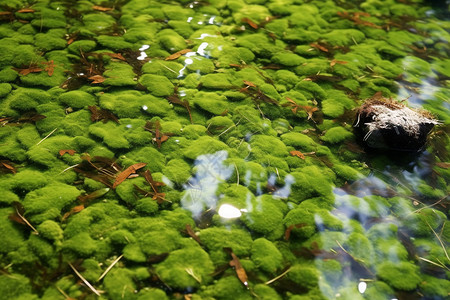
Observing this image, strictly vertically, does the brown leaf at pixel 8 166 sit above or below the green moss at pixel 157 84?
below

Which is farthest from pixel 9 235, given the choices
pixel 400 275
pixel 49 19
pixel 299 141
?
pixel 49 19

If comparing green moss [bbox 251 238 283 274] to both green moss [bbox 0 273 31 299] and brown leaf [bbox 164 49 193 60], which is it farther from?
brown leaf [bbox 164 49 193 60]

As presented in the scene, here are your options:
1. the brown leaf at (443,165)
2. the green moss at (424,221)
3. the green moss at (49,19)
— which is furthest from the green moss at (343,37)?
the green moss at (49,19)

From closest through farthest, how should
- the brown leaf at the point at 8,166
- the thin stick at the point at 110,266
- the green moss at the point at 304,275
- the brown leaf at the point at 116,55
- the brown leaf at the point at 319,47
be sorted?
the thin stick at the point at 110,266, the green moss at the point at 304,275, the brown leaf at the point at 8,166, the brown leaf at the point at 116,55, the brown leaf at the point at 319,47

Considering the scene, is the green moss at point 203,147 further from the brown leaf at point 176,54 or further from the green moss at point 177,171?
the brown leaf at point 176,54

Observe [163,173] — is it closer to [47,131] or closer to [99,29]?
[47,131]

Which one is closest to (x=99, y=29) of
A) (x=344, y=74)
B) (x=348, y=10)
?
(x=344, y=74)
